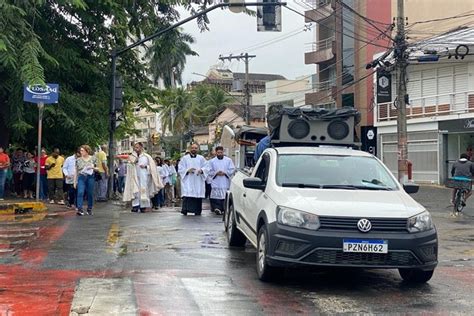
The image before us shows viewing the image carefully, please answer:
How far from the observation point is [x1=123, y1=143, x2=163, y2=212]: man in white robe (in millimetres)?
16578

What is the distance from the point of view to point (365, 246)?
7.02m

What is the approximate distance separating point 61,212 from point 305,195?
10081mm

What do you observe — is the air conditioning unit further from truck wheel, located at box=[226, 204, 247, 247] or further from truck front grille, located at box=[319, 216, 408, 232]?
truck front grille, located at box=[319, 216, 408, 232]

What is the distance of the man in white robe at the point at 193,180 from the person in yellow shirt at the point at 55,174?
496cm

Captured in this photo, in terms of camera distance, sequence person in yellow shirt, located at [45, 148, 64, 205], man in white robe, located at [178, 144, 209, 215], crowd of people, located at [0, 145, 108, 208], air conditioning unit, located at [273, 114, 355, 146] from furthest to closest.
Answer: person in yellow shirt, located at [45, 148, 64, 205]
crowd of people, located at [0, 145, 108, 208]
man in white robe, located at [178, 144, 209, 215]
air conditioning unit, located at [273, 114, 355, 146]

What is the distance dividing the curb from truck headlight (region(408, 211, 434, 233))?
10961mm

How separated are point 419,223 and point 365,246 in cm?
76

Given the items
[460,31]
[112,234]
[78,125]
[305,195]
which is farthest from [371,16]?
[305,195]

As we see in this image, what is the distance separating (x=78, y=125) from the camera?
20750 millimetres

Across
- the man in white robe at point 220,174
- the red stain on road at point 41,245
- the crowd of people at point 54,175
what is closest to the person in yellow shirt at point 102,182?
the crowd of people at point 54,175

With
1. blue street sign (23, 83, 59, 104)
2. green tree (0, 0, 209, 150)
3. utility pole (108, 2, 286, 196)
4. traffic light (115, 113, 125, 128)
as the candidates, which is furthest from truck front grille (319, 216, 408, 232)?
traffic light (115, 113, 125, 128)

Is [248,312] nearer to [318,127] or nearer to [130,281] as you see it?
[130,281]

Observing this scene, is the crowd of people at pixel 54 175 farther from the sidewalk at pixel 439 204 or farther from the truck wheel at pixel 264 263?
the sidewalk at pixel 439 204

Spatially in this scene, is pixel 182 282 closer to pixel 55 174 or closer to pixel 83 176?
pixel 83 176
